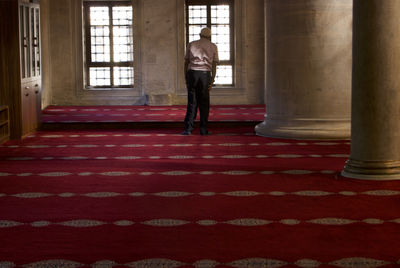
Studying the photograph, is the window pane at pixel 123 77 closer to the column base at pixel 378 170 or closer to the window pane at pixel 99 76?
the window pane at pixel 99 76

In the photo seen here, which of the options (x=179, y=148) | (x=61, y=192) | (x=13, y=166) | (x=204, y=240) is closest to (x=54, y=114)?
(x=179, y=148)

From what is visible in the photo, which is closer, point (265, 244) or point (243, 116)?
point (265, 244)

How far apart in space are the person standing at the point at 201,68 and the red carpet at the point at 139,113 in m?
1.62

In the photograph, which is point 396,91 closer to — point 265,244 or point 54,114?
point 265,244

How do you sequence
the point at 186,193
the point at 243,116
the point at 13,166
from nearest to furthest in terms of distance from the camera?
the point at 186,193 < the point at 13,166 < the point at 243,116

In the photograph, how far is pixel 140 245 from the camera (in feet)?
15.0

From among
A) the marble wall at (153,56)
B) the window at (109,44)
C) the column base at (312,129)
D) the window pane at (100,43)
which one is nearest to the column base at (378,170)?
the column base at (312,129)

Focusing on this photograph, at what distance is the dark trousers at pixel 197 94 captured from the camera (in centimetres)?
1079

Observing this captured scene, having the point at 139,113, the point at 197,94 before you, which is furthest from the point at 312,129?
the point at 139,113

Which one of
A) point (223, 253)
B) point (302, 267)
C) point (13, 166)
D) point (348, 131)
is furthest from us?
point (348, 131)

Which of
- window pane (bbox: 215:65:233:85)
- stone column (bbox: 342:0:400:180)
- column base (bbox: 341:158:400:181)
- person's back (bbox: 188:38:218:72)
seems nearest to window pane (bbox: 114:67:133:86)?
window pane (bbox: 215:65:233:85)

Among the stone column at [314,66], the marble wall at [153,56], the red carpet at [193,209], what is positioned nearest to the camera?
the red carpet at [193,209]

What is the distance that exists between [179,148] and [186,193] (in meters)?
3.22

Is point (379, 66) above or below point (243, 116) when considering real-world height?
above
